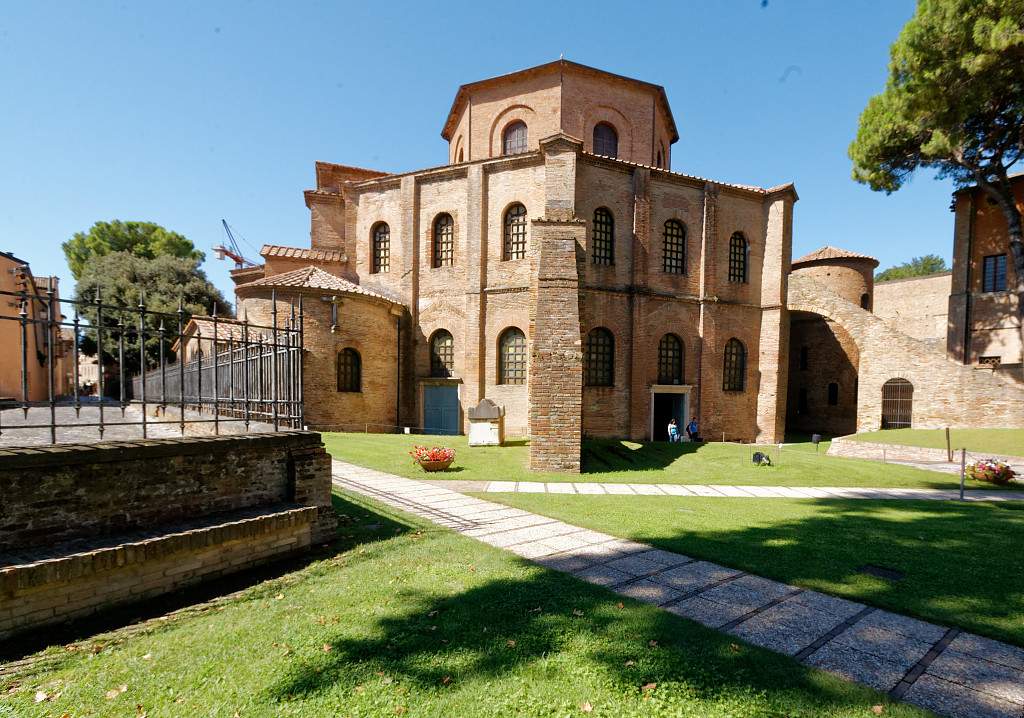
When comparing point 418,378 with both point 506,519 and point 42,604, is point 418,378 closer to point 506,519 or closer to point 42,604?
point 506,519

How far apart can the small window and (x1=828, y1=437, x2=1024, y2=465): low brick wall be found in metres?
12.6

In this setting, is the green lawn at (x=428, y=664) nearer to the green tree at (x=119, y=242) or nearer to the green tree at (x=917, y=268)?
the green tree at (x=119, y=242)

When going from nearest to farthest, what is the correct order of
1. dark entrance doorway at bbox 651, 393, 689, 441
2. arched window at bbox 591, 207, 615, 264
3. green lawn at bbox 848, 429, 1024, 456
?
green lawn at bbox 848, 429, 1024, 456
arched window at bbox 591, 207, 615, 264
dark entrance doorway at bbox 651, 393, 689, 441

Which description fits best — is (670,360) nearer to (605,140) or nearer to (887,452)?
(887,452)

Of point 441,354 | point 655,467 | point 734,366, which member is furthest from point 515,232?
point 734,366

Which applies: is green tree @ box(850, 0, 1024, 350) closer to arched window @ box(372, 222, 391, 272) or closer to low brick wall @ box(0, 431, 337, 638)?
arched window @ box(372, 222, 391, 272)

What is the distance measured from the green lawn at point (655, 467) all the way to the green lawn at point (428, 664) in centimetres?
633

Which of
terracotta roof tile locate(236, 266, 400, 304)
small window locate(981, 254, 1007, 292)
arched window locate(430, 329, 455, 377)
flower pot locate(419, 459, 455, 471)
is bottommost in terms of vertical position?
flower pot locate(419, 459, 455, 471)

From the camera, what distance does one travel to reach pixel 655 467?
12.9m

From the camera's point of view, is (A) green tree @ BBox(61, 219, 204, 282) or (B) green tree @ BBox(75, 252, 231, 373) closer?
(B) green tree @ BBox(75, 252, 231, 373)

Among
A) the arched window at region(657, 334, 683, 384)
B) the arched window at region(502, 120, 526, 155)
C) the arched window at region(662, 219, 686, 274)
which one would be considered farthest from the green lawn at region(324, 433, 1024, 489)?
the arched window at region(502, 120, 526, 155)

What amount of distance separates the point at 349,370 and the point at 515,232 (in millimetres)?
8991

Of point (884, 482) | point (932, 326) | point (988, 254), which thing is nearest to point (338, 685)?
point (884, 482)

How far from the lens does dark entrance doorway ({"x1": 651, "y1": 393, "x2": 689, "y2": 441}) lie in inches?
772
